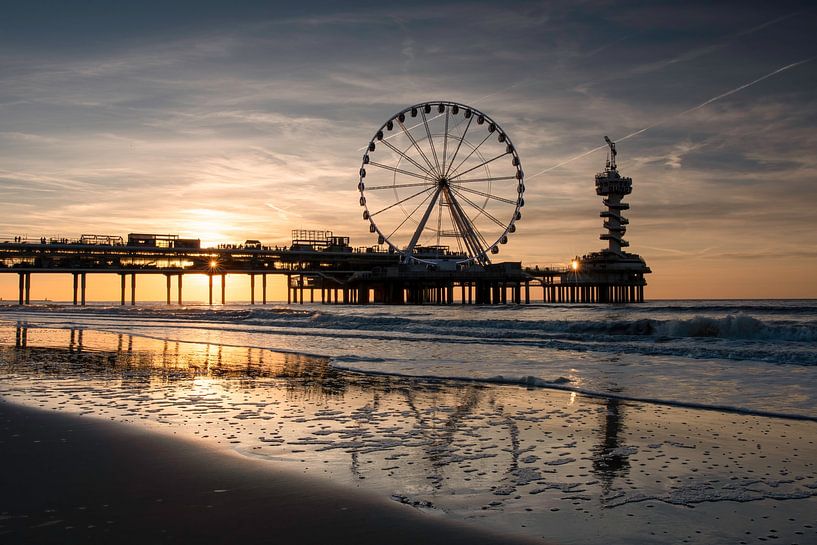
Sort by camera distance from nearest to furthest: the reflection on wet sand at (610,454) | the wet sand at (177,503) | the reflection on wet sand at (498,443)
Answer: the wet sand at (177,503) → the reflection on wet sand at (498,443) → the reflection on wet sand at (610,454)

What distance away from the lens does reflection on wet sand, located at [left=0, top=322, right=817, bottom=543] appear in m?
4.99

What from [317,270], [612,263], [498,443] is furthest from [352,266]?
[498,443]

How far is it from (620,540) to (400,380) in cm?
906

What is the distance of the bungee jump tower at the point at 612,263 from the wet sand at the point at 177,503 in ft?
315

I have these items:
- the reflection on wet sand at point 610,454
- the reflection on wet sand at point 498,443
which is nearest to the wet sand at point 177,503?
the reflection on wet sand at point 498,443

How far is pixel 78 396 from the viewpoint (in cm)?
1050

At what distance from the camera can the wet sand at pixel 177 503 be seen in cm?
A: 440

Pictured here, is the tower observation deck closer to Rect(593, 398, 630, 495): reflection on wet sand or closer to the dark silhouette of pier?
the dark silhouette of pier

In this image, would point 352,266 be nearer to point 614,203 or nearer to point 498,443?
point 614,203

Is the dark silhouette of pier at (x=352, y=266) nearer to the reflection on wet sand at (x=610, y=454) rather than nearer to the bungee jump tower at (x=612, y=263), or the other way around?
the bungee jump tower at (x=612, y=263)

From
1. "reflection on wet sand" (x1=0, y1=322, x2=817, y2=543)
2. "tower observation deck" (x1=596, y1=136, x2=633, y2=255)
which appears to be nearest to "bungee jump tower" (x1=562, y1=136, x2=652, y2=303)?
"tower observation deck" (x1=596, y1=136, x2=633, y2=255)

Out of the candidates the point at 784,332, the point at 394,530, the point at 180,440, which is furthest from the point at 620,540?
the point at 784,332

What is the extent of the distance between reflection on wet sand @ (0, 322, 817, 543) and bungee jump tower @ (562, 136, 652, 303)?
294 feet

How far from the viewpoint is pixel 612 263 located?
323 feet
